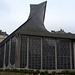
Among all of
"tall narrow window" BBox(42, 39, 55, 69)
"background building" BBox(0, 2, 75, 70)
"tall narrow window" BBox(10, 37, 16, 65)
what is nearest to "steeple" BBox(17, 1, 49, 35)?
"background building" BBox(0, 2, 75, 70)

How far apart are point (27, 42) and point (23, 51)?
7.10ft

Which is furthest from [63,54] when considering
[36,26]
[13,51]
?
[13,51]

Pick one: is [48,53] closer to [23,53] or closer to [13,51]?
[23,53]

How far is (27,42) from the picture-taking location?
36844mm

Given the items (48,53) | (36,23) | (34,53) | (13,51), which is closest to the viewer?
(34,53)

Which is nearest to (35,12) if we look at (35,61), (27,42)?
(27,42)

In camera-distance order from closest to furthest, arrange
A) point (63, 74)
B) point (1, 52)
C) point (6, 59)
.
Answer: point (63, 74) < point (6, 59) < point (1, 52)

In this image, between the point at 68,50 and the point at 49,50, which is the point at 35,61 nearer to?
the point at 49,50

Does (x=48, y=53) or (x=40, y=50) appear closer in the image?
(x=40, y=50)

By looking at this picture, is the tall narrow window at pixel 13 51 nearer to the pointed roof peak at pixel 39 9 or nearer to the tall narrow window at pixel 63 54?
the tall narrow window at pixel 63 54

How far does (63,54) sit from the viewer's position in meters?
38.1

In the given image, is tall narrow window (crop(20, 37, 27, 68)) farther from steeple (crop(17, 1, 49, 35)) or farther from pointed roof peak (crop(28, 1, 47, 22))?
pointed roof peak (crop(28, 1, 47, 22))

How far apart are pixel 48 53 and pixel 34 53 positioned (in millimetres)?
3141

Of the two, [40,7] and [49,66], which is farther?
[40,7]
